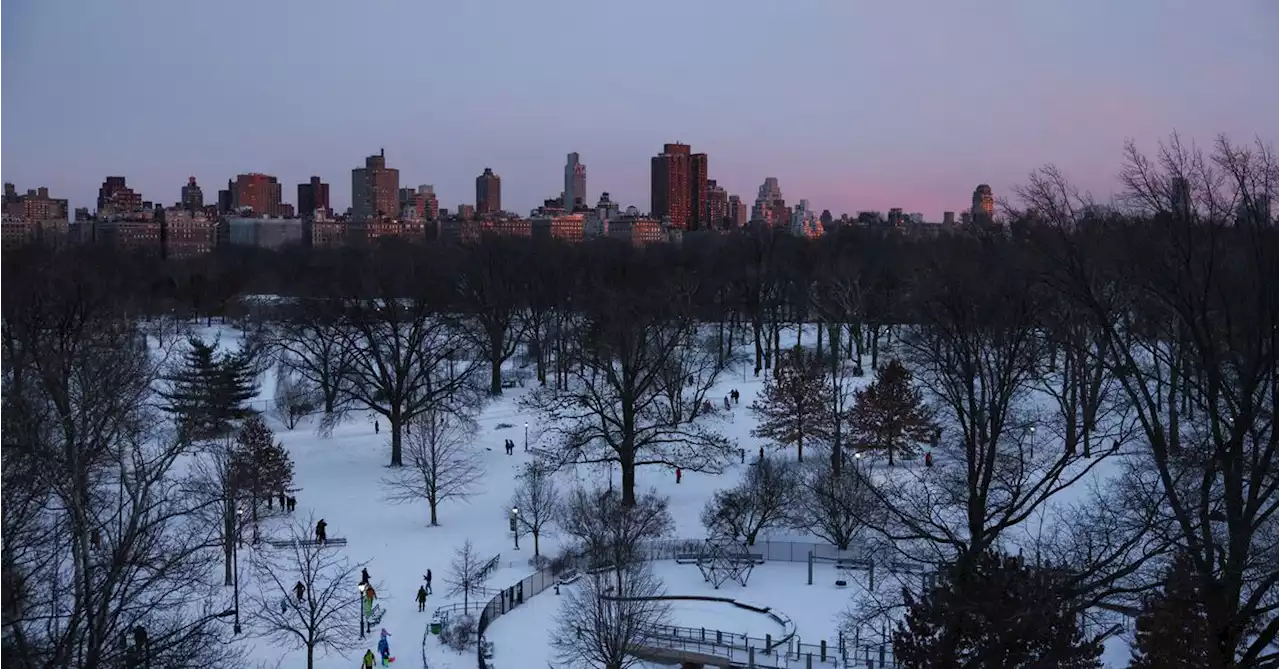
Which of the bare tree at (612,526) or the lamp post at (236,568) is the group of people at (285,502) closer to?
the lamp post at (236,568)

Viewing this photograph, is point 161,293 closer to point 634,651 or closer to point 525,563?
point 525,563

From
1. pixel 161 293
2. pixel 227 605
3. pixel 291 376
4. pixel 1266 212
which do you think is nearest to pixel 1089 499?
pixel 1266 212

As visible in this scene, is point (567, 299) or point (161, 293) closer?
point (567, 299)

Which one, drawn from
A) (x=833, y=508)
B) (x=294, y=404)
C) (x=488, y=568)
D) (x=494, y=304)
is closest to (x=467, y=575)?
(x=488, y=568)

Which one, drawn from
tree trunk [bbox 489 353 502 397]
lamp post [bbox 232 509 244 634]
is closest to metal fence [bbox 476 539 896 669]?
lamp post [bbox 232 509 244 634]

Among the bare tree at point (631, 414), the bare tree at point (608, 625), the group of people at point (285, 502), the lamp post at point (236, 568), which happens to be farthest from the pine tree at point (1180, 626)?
the group of people at point (285, 502)

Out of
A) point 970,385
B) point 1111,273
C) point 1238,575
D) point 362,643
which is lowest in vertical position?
point 362,643
